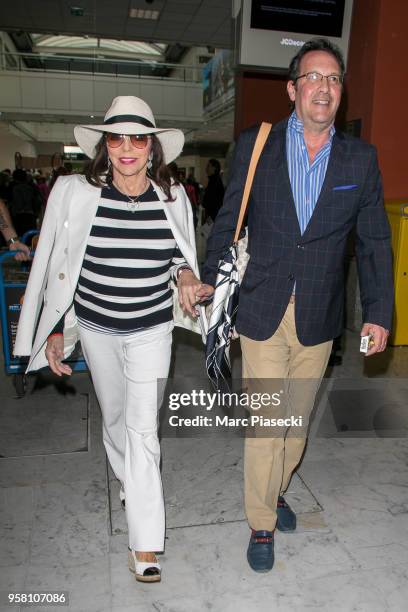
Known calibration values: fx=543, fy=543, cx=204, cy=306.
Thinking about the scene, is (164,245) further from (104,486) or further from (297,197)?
(104,486)

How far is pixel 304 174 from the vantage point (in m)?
2.31

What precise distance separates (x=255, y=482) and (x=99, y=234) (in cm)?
130

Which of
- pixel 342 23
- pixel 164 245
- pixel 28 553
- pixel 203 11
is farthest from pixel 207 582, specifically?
pixel 203 11

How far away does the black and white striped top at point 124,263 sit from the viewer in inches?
90.5

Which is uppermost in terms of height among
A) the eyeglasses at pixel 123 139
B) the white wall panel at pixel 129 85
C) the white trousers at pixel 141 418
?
the white wall panel at pixel 129 85

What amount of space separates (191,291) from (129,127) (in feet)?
2.40

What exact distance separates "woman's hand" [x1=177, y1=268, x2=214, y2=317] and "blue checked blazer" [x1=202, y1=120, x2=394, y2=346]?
0.09m

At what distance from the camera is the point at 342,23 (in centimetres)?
625

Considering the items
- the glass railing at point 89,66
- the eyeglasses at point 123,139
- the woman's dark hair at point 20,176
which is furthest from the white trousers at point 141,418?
the glass railing at point 89,66

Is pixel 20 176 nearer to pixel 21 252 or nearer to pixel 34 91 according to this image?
pixel 21 252

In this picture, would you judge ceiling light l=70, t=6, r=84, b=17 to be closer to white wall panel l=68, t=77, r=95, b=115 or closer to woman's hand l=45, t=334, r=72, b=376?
white wall panel l=68, t=77, r=95, b=115

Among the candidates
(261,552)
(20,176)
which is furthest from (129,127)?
(20,176)

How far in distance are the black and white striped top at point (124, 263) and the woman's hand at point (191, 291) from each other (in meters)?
0.12

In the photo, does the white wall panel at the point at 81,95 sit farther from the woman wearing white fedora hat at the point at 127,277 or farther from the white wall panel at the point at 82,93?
the woman wearing white fedora hat at the point at 127,277
